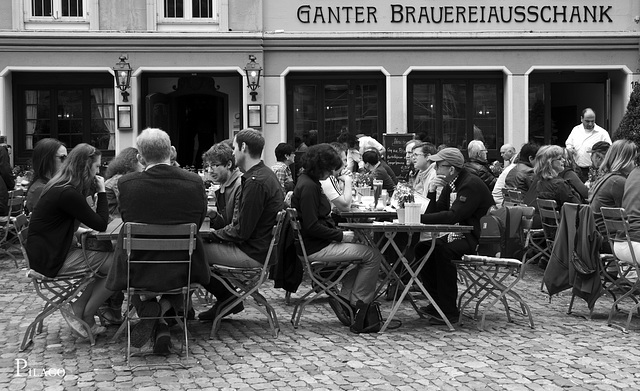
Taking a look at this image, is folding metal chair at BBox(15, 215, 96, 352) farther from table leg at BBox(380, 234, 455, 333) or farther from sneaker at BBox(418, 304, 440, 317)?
sneaker at BBox(418, 304, 440, 317)

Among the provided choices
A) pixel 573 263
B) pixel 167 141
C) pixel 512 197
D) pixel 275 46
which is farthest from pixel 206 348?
pixel 275 46

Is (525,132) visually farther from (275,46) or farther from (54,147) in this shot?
(54,147)

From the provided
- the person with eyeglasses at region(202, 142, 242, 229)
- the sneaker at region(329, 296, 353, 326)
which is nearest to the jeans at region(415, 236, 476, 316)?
the sneaker at region(329, 296, 353, 326)

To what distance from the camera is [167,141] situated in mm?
7027

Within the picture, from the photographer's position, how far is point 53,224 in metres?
7.26

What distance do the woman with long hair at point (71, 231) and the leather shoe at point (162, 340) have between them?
0.77 m

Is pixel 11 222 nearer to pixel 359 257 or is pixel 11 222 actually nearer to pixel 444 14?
pixel 359 257

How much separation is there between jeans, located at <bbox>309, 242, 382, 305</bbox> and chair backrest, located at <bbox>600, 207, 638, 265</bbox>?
200 centimetres

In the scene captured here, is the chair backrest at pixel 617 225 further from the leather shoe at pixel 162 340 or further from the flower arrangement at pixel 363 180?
the flower arrangement at pixel 363 180

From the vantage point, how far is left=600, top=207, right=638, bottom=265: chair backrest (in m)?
8.03

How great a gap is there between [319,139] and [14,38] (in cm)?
647

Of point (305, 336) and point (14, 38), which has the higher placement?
point (14, 38)

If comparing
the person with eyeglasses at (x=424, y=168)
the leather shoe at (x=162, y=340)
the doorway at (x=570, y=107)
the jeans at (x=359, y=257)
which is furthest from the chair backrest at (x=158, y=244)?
the doorway at (x=570, y=107)

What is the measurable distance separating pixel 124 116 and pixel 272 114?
299 cm
